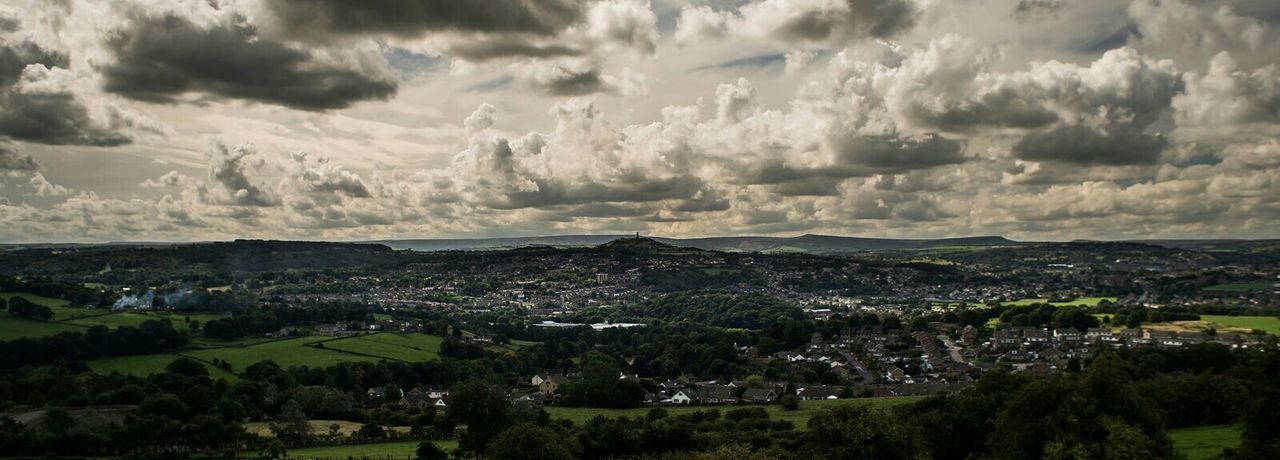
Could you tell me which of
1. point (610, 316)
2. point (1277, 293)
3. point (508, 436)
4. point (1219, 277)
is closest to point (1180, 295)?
point (1277, 293)

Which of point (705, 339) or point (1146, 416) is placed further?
point (705, 339)

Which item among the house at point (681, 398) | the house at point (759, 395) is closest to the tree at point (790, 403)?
the house at point (759, 395)

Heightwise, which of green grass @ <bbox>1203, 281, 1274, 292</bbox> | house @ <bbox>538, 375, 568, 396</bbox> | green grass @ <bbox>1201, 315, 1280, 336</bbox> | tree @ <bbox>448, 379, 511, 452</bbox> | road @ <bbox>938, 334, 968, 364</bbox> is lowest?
house @ <bbox>538, 375, 568, 396</bbox>

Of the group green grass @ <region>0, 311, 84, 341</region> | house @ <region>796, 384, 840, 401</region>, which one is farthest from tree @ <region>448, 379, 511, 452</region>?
green grass @ <region>0, 311, 84, 341</region>

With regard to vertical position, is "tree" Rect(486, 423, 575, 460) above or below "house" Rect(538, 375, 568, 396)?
above

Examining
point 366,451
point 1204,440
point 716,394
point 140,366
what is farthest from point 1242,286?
point 140,366

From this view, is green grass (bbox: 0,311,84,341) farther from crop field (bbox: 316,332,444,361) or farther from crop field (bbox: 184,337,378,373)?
crop field (bbox: 316,332,444,361)

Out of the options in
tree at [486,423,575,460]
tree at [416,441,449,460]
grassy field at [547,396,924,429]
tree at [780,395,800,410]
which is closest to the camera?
tree at [486,423,575,460]

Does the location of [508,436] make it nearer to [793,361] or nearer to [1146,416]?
[1146,416]
